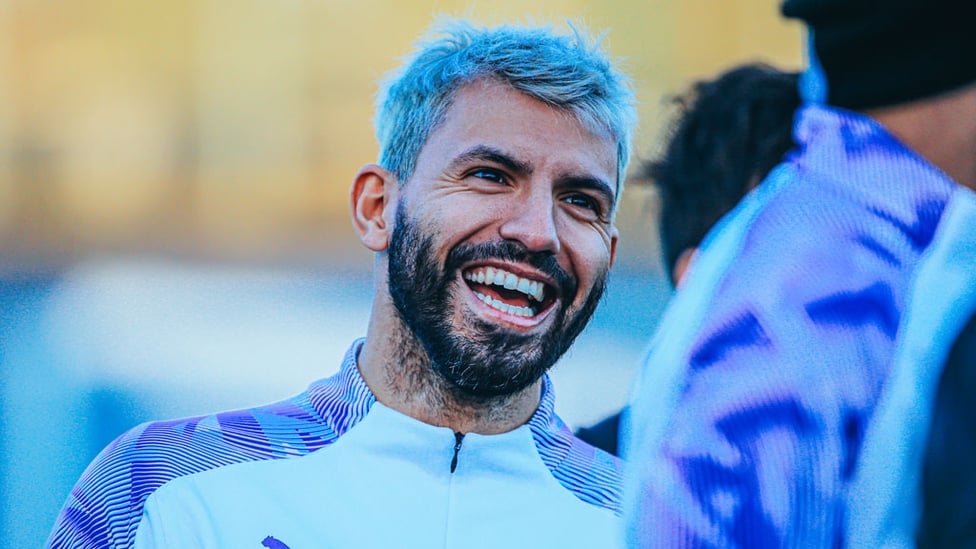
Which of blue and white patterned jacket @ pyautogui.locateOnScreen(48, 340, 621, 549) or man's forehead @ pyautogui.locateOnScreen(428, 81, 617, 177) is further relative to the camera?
man's forehead @ pyautogui.locateOnScreen(428, 81, 617, 177)

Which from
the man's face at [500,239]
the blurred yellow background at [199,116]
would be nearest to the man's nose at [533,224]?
the man's face at [500,239]

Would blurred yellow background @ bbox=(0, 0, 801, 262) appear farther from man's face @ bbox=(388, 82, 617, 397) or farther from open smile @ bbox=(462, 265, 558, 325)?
open smile @ bbox=(462, 265, 558, 325)

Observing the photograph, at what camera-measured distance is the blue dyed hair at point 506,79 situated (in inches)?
70.4

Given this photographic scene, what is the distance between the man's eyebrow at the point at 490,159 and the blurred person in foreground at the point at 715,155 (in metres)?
0.52

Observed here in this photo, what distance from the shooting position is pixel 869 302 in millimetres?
770

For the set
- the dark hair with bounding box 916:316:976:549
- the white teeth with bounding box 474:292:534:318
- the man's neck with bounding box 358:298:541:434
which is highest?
the dark hair with bounding box 916:316:976:549

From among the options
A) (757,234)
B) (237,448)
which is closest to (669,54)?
(237,448)

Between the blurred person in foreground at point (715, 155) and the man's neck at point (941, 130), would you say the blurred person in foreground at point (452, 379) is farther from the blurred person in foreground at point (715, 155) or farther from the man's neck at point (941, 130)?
the man's neck at point (941, 130)

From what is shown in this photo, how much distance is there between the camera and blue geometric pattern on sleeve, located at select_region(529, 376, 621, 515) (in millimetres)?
1800

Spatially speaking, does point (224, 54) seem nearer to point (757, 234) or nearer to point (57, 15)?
point (57, 15)

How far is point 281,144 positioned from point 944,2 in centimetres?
207

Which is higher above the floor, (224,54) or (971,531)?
(971,531)

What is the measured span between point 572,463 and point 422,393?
30 centimetres

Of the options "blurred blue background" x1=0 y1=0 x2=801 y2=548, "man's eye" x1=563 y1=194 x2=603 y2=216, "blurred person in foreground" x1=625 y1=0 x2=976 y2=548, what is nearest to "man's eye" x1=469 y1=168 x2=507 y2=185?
"man's eye" x1=563 y1=194 x2=603 y2=216
